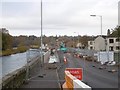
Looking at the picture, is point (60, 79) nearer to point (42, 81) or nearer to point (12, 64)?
point (42, 81)

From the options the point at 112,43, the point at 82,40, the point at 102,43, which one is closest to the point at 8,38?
the point at 102,43

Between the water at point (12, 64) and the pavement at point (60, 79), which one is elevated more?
the pavement at point (60, 79)

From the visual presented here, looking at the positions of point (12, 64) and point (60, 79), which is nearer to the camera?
point (60, 79)

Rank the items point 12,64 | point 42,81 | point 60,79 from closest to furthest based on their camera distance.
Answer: point 42,81, point 60,79, point 12,64

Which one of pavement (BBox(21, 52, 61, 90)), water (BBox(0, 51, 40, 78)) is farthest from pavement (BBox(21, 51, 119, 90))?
water (BBox(0, 51, 40, 78))

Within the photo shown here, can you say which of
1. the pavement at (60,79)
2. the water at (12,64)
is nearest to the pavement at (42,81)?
the pavement at (60,79)

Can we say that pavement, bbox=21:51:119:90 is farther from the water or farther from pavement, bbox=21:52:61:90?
the water

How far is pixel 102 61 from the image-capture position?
64688mm

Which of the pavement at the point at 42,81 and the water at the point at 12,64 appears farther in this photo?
the water at the point at 12,64

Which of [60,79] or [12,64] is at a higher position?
[60,79]

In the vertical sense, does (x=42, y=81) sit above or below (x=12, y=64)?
above

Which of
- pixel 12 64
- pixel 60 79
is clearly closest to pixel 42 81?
pixel 60 79

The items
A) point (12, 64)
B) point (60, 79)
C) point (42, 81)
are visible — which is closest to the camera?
point (42, 81)

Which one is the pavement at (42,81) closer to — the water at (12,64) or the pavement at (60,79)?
the pavement at (60,79)
